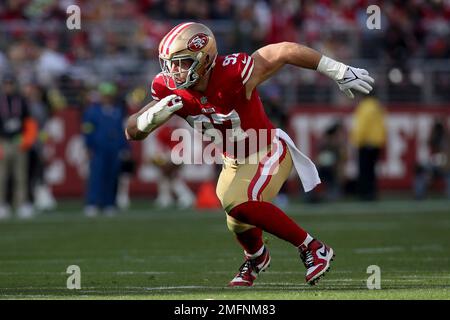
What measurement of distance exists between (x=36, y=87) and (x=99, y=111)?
1658mm

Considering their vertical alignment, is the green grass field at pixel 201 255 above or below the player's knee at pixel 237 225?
below

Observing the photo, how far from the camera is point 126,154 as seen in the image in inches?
750

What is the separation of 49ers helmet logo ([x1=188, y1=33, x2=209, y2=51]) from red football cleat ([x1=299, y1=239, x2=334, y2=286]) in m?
1.50

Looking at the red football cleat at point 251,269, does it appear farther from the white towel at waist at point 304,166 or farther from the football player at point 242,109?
the white towel at waist at point 304,166

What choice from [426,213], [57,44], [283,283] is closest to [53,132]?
[57,44]

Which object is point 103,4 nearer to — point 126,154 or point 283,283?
point 126,154

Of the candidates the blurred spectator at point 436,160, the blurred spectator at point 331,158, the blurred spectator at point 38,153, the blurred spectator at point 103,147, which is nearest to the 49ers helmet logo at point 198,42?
the blurred spectator at point 103,147

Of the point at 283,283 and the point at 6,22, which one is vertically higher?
the point at 6,22

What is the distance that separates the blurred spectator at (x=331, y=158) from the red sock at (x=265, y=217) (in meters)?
12.1

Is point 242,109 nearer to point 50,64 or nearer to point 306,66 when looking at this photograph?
point 306,66

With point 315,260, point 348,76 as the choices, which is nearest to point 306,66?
point 348,76

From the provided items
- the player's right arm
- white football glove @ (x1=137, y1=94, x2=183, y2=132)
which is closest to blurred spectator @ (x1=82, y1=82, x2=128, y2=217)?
the player's right arm

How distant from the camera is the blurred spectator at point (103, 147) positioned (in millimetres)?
17891

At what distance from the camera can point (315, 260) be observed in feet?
26.1
